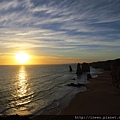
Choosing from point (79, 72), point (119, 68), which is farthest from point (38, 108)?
point (79, 72)

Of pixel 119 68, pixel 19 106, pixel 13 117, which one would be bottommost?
pixel 19 106

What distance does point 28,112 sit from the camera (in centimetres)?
1964

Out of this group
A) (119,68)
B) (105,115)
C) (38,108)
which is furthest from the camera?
(119,68)

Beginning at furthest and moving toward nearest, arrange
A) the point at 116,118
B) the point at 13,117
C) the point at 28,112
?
the point at 28,112, the point at 116,118, the point at 13,117

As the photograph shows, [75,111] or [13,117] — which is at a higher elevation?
[13,117]

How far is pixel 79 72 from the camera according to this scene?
85125 millimetres

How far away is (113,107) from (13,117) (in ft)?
37.8

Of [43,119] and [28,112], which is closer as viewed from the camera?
[43,119]

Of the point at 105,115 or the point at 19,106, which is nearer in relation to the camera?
the point at 105,115

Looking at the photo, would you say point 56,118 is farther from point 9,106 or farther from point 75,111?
point 9,106

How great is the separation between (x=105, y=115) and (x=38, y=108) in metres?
9.11

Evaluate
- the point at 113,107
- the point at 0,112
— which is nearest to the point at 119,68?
the point at 113,107

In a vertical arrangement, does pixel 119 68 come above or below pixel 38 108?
above

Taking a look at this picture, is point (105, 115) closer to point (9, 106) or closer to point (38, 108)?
point (38, 108)
